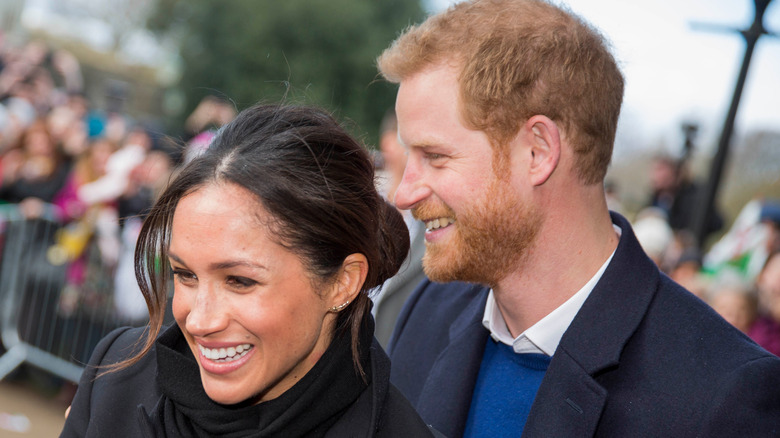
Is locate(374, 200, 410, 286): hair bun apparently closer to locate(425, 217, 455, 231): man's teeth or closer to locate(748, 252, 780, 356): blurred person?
locate(425, 217, 455, 231): man's teeth

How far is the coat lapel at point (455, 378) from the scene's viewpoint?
8.57 feet

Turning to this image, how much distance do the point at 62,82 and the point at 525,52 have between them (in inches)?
520

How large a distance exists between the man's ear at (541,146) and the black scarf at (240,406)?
0.84 m

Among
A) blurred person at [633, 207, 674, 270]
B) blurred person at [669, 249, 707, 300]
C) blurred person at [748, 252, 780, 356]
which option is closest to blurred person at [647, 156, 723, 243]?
blurred person at [633, 207, 674, 270]

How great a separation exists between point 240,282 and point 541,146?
1.05 metres

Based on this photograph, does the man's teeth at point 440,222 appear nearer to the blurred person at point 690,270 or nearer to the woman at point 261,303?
the woman at point 261,303

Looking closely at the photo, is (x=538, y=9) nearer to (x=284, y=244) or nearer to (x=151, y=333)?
(x=284, y=244)

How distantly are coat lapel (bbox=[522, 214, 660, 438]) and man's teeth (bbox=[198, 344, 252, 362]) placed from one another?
2.85 feet

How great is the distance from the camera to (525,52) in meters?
2.47

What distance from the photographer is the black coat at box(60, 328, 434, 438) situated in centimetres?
222

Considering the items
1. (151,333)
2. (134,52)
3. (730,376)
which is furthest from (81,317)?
(134,52)

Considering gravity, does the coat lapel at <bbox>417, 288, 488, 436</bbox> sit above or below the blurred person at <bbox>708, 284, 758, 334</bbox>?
above

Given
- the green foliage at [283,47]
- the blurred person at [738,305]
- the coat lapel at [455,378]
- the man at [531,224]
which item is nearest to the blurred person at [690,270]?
the blurred person at [738,305]

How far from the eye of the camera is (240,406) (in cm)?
224
